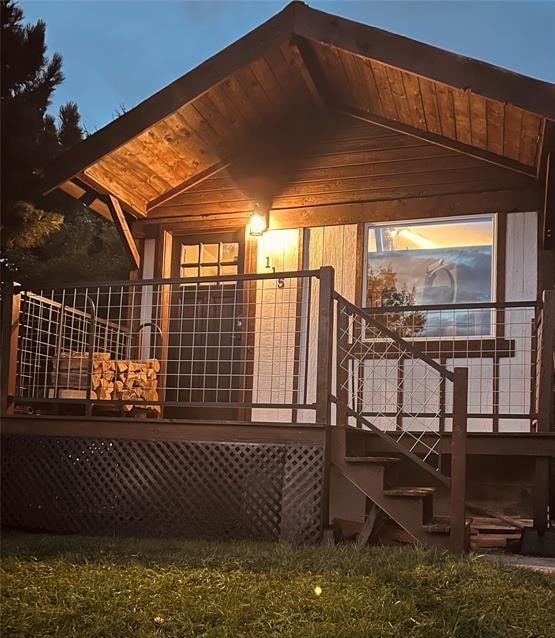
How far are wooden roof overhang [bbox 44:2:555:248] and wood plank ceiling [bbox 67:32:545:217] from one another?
0.04 ft

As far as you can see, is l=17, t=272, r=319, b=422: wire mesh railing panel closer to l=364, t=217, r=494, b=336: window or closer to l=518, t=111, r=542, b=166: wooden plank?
l=364, t=217, r=494, b=336: window

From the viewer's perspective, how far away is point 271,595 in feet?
14.2

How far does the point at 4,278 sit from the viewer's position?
12.9 metres

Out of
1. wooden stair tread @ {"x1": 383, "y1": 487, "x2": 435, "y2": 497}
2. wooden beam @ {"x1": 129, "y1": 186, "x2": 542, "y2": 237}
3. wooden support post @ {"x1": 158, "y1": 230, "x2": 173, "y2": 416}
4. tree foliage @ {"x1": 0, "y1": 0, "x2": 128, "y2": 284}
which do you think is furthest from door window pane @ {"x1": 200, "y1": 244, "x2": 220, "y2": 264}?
wooden stair tread @ {"x1": 383, "y1": 487, "x2": 435, "y2": 497}

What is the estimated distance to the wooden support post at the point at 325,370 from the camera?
616 cm

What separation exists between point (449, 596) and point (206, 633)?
127cm

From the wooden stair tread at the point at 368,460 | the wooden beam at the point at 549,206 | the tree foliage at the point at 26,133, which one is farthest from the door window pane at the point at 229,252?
the wooden stair tread at the point at 368,460

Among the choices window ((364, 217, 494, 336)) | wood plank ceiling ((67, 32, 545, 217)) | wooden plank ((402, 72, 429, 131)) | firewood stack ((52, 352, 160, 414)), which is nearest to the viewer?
wooden plank ((402, 72, 429, 131))

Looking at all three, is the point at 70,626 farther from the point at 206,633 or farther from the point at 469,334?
the point at 469,334

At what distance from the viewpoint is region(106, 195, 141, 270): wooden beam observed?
346 inches

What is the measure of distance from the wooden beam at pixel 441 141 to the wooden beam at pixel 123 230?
254cm

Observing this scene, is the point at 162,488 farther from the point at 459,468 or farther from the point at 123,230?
the point at 123,230

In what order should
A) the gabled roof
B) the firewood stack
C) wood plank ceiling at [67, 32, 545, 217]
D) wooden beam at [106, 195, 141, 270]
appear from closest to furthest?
the gabled roof → wood plank ceiling at [67, 32, 545, 217] → the firewood stack → wooden beam at [106, 195, 141, 270]

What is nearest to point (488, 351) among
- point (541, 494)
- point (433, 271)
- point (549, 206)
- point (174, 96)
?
point (433, 271)
